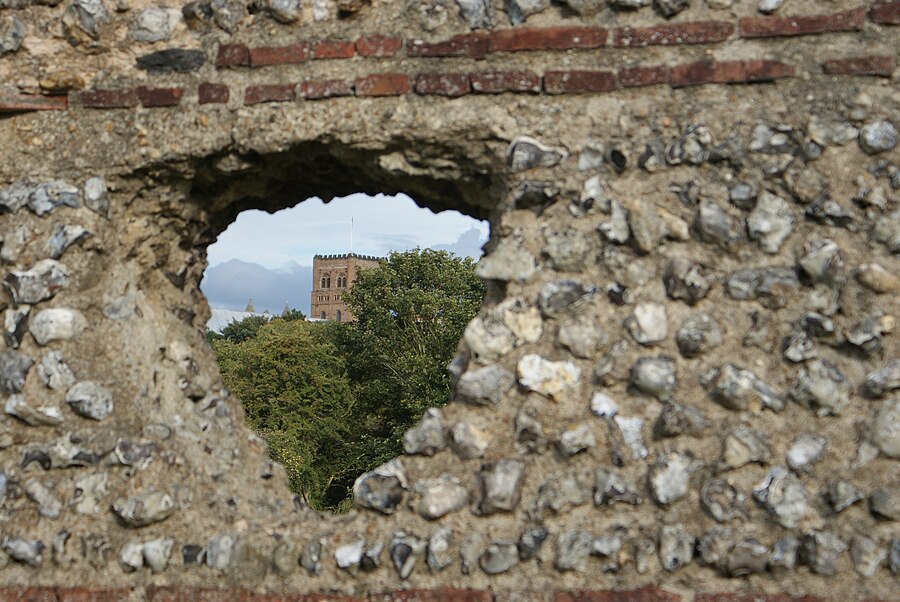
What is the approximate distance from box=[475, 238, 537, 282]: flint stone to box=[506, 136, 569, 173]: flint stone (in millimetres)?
250

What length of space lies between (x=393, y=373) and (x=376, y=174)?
20.1 metres

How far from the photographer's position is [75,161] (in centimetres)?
310

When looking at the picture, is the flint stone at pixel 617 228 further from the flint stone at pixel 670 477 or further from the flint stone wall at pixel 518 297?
the flint stone at pixel 670 477

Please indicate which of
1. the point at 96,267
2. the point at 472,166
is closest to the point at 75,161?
the point at 96,267

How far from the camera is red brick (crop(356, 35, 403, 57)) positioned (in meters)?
2.96

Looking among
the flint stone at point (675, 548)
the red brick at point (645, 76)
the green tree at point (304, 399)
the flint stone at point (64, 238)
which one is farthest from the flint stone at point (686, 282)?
the green tree at point (304, 399)

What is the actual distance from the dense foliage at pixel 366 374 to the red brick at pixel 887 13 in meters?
A: 19.1

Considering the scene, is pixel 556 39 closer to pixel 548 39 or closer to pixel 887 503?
pixel 548 39

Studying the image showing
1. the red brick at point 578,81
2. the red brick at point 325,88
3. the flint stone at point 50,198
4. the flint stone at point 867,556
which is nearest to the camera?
the flint stone at point 867,556

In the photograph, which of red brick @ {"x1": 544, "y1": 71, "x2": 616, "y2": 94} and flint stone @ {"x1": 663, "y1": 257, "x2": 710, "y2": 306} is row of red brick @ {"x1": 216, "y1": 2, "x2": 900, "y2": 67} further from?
flint stone @ {"x1": 663, "y1": 257, "x2": 710, "y2": 306}

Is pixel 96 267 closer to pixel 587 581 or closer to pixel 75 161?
pixel 75 161

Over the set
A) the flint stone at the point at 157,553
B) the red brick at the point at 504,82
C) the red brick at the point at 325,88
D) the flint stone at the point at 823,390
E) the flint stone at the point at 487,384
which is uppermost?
the red brick at the point at 504,82

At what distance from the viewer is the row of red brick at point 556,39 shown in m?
2.77

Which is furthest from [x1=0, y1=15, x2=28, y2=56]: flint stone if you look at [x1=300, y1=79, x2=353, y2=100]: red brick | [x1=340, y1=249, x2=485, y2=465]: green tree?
[x1=340, y1=249, x2=485, y2=465]: green tree
